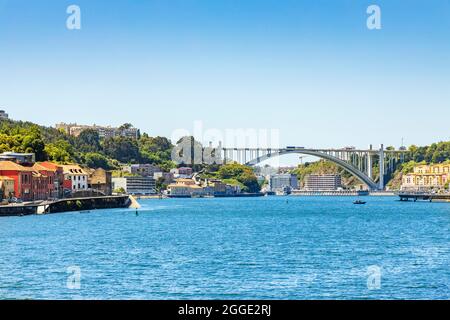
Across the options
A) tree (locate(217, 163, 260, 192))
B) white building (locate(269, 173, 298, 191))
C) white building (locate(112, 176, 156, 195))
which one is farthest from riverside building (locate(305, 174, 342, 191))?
white building (locate(112, 176, 156, 195))

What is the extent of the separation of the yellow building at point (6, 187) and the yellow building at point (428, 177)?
45075 millimetres

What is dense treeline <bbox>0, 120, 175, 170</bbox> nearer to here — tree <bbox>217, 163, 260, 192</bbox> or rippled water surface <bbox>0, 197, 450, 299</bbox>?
tree <bbox>217, 163, 260, 192</bbox>

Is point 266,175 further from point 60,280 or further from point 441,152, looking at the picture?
point 60,280

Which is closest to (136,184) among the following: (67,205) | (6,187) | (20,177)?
(67,205)

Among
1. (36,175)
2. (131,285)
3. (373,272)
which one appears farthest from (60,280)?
(36,175)

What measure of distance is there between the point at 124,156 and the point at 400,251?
75.0m

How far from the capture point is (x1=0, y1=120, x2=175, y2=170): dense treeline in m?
50.0

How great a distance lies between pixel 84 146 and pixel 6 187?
4282 centimetres

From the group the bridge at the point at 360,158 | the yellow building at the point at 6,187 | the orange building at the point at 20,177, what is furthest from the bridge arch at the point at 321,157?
the yellow building at the point at 6,187

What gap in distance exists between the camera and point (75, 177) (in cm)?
5425

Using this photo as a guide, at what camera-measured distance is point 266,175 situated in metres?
129

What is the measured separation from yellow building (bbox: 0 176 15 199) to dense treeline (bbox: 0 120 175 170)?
269 inches

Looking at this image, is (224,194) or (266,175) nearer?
(224,194)
